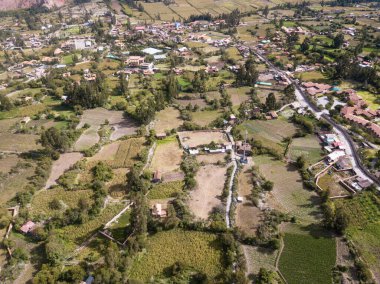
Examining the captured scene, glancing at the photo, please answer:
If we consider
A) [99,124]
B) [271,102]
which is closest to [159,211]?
[99,124]

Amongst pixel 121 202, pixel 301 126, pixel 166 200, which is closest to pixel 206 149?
pixel 166 200

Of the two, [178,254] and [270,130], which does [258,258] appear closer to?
[178,254]

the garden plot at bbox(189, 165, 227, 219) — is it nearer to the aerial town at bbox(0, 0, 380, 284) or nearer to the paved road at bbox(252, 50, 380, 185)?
the aerial town at bbox(0, 0, 380, 284)

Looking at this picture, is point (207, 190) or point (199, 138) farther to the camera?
point (199, 138)

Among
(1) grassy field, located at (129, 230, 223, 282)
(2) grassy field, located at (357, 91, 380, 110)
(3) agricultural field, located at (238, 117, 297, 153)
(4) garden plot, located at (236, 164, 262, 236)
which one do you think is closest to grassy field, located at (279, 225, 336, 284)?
(4) garden plot, located at (236, 164, 262, 236)

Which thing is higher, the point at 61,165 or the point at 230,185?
the point at 230,185

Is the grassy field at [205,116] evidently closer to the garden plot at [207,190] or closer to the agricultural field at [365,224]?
the garden plot at [207,190]

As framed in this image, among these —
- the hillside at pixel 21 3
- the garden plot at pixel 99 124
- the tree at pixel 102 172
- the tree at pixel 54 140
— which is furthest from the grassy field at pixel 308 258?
the hillside at pixel 21 3

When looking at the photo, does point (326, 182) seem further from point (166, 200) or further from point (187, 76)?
point (187, 76)
